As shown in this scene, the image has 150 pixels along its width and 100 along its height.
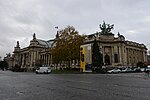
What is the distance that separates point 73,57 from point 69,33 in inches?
324

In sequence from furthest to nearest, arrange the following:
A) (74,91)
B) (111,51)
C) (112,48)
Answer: (111,51) < (112,48) < (74,91)

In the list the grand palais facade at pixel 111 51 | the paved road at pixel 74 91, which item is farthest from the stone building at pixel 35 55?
the paved road at pixel 74 91

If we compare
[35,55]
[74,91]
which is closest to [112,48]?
[35,55]

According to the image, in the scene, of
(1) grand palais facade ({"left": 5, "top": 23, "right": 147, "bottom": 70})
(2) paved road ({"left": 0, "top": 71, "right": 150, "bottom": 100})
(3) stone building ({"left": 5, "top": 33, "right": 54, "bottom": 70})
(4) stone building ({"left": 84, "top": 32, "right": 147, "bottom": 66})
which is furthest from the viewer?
(3) stone building ({"left": 5, "top": 33, "right": 54, "bottom": 70})

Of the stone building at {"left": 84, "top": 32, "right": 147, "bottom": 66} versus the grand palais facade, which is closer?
the stone building at {"left": 84, "top": 32, "right": 147, "bottom": 66}

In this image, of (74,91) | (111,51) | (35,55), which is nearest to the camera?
(74,91)

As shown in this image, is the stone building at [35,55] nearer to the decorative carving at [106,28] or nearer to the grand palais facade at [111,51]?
the grand palais facade at [111,51]

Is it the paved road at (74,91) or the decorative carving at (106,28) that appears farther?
the decorative carving at (106,28)

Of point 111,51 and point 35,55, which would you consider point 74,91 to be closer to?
point 111,51

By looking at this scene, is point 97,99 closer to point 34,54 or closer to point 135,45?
point 135,45

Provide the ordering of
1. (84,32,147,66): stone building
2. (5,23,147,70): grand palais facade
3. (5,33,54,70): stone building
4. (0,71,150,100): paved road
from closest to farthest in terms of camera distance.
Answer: (0,71,150,100): paved road < (84,32,147,66): stone building < (5,23,147,70): grand palais facade < (5,33,54,70): stone building

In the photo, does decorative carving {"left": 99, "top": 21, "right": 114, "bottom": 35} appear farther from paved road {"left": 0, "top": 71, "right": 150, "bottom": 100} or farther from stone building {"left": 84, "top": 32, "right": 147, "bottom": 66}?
paved road {"left": 0, "top": 71, "right": 150, "bottom": 100}

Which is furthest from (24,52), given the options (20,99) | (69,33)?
(20,99)

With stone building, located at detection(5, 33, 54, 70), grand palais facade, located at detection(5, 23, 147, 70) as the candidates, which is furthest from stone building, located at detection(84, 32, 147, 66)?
stone building, located at detection(5, 33, 54, 70)
